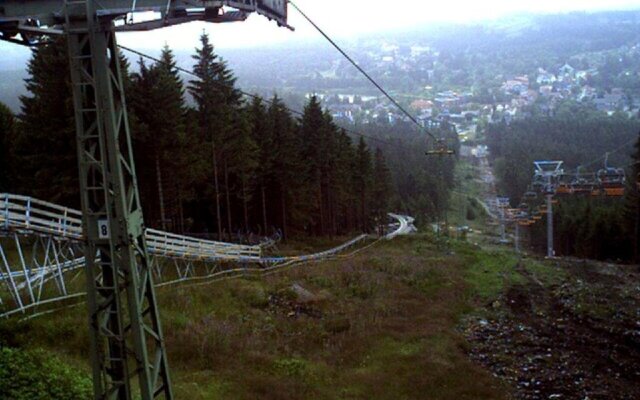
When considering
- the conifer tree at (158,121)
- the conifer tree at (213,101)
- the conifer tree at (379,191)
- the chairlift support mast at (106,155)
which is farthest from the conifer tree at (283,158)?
the chairlift support mast at (106,155)

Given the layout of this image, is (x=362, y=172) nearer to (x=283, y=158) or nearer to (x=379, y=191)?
(x=379, y=191)

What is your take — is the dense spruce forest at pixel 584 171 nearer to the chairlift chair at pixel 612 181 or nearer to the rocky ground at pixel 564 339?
the chairlift chair at pixel 612 181

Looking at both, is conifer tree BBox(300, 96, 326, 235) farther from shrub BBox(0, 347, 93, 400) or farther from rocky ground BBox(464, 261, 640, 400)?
shrub BBox(0, 347, 93, 400)

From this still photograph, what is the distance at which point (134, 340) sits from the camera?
9203mm

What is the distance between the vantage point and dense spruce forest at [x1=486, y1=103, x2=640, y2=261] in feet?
196

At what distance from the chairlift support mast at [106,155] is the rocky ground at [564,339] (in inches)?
511

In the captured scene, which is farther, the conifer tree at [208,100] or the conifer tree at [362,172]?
the conifer tree at [362,172]

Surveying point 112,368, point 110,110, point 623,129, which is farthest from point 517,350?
point 623,129

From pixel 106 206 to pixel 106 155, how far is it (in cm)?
79

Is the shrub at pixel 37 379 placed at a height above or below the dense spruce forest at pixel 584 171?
above

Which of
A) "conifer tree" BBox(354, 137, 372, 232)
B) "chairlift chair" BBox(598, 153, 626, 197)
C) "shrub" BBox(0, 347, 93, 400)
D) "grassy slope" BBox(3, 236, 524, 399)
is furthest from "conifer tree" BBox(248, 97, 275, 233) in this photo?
"shrub" BBox(0, 347, 93, 400)

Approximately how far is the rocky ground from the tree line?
18152 mm

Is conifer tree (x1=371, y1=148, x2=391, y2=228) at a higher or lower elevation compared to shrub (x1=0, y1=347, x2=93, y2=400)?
lower

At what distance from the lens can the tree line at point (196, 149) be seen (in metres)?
31.1
